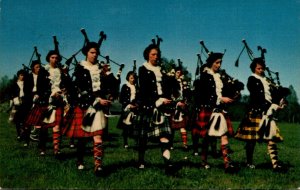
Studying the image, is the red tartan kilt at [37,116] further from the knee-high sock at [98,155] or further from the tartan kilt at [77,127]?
the knee-high sock at [98,155]

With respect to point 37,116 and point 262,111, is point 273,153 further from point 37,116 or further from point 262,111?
point 37,116

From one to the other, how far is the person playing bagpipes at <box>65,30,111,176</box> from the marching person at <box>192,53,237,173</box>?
2.25 m

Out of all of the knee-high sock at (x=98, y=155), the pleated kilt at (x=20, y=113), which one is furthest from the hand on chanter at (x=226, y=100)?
the pleated kilt at (x=20, y=113)

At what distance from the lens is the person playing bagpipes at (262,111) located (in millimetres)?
8391

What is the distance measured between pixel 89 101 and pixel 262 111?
12.9ft

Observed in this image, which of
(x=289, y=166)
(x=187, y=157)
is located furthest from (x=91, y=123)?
(x=289, y=166)

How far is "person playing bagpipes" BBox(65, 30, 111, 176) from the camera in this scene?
768 centimetres

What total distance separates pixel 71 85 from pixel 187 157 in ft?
12.9

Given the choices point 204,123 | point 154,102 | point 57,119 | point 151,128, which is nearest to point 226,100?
point 204,123

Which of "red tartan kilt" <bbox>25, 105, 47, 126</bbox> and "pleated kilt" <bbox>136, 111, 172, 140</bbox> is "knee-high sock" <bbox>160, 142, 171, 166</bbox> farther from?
"red tartan kilt" <bbox>25, 105, 47, 126</bbox>

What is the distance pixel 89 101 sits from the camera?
7.92 metres

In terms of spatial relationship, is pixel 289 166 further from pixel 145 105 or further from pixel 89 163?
pixel 89 163

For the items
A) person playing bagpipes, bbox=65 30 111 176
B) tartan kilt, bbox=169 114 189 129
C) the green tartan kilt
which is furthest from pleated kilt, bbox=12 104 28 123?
the green tartan kilt

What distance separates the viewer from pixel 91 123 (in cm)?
772
